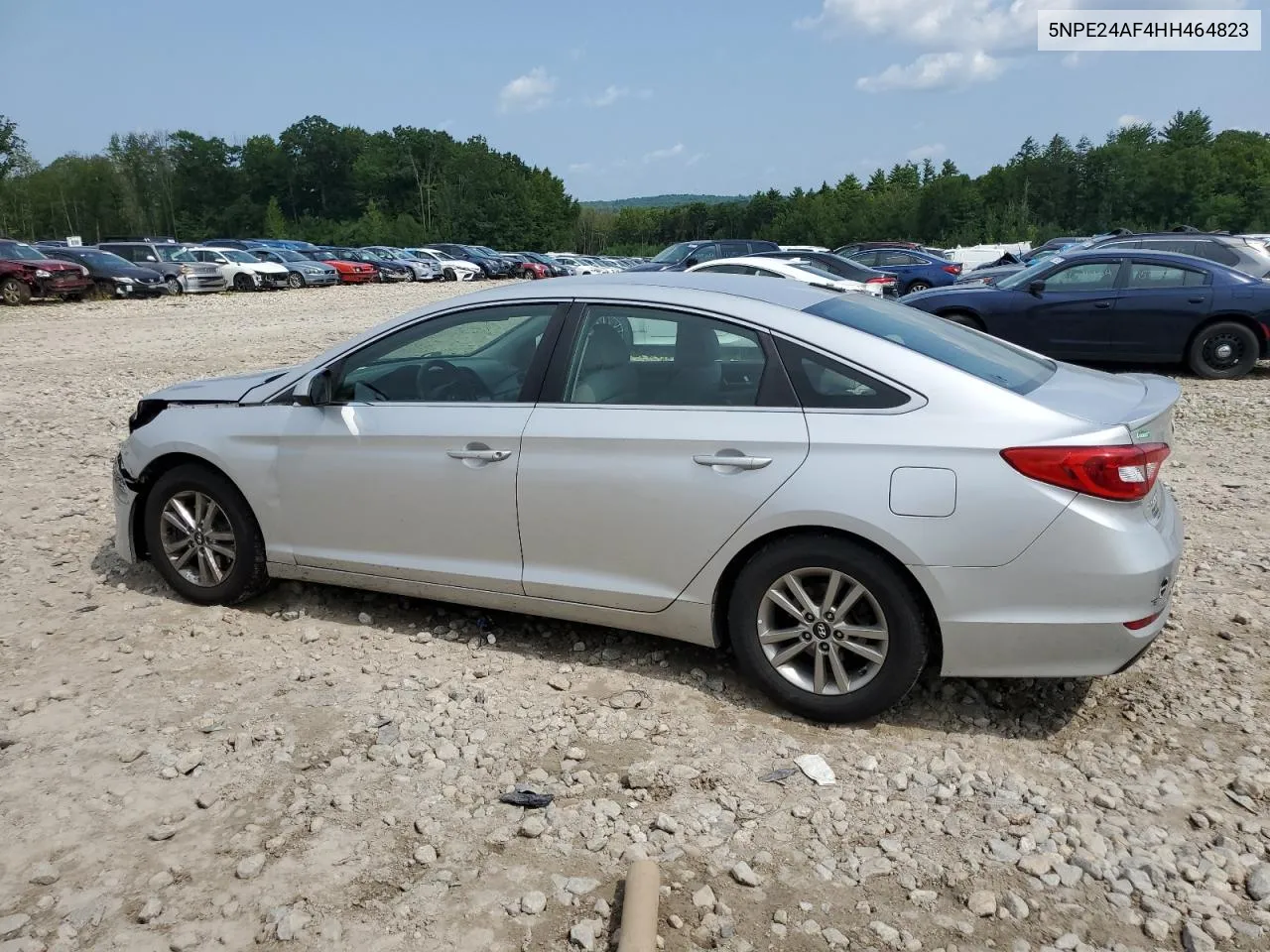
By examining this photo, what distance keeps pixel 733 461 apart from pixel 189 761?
7.41 feet

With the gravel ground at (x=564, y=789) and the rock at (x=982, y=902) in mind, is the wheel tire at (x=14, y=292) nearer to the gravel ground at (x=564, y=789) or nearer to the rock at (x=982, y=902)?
the gravel ground at (x=564, y=789)

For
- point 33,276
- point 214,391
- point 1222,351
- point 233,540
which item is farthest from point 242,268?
point 233,540

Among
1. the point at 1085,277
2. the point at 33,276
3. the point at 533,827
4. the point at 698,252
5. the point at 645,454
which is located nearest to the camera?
the point at 533,827

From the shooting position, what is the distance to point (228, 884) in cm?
299

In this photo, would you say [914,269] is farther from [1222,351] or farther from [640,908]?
[640,908]

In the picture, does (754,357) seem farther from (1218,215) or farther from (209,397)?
(1218,215)

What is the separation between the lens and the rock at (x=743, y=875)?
298cm

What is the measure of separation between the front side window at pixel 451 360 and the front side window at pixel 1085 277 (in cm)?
989

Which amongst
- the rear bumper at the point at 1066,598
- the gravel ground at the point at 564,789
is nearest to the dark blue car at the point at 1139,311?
the gravel ground at the point at 564,789

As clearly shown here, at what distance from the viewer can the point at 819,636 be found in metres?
3.78

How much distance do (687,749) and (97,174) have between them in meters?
128

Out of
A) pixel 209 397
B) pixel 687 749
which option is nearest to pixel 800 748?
pixel 687 749

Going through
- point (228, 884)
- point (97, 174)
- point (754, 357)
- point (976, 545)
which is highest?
point (97, 174)

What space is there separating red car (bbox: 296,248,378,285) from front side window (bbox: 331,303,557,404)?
127ft
